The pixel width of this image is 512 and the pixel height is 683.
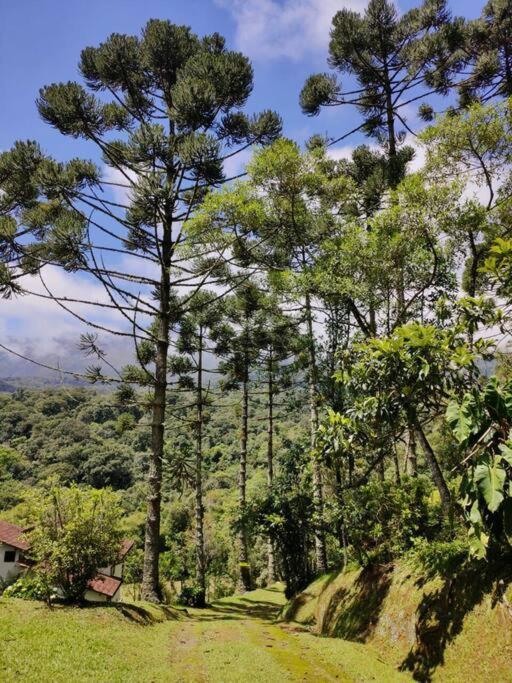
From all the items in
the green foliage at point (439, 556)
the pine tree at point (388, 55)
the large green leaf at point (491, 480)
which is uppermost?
the pine tree at point (388, 55)

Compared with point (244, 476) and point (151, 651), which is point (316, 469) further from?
point (244, 476)

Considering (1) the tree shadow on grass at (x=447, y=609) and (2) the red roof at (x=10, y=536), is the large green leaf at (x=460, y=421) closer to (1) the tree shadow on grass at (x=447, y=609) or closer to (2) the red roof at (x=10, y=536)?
(1) the tree shadow on grass at (x=447, y=609)

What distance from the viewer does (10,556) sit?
28234 mm

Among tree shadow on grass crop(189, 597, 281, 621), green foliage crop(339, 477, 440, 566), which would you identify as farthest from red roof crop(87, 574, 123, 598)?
green foliage crop(339, 477, 440, 566)

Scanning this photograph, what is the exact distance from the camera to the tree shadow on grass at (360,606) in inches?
369

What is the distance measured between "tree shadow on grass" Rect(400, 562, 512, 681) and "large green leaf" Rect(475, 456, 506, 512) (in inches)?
134

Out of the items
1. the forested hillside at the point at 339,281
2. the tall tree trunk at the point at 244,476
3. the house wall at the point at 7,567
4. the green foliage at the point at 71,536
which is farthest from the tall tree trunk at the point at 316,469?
the house wall at the point at 7,567

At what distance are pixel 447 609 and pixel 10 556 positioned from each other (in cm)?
2995

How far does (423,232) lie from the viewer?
9.63 metres

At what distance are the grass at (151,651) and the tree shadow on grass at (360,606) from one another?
0.84 m

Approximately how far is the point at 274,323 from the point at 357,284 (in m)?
10.5

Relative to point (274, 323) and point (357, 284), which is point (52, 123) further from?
point (274, 323)

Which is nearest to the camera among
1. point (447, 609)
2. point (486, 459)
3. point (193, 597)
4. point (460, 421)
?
point (486, 459)

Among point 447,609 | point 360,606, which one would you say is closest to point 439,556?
point 447,609
